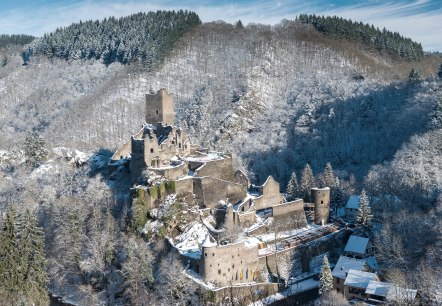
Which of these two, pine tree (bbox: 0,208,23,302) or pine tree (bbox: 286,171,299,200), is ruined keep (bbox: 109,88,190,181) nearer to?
pine tree (bbox: 0,208,23,302)

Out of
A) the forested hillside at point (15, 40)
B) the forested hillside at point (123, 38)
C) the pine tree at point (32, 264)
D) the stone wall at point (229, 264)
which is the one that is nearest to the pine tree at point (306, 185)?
the stone wall at point (229, 264)

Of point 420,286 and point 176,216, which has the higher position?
point 176,216

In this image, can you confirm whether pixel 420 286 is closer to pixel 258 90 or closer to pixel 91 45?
pixel 258 90

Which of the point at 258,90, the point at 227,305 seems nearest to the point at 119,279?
the point at 227,305

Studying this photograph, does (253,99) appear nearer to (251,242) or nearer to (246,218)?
(246,218)

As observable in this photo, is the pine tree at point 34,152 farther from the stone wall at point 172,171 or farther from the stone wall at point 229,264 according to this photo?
the stone wall at point 229,264

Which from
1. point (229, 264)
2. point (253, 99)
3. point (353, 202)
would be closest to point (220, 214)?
point (229, 264)
